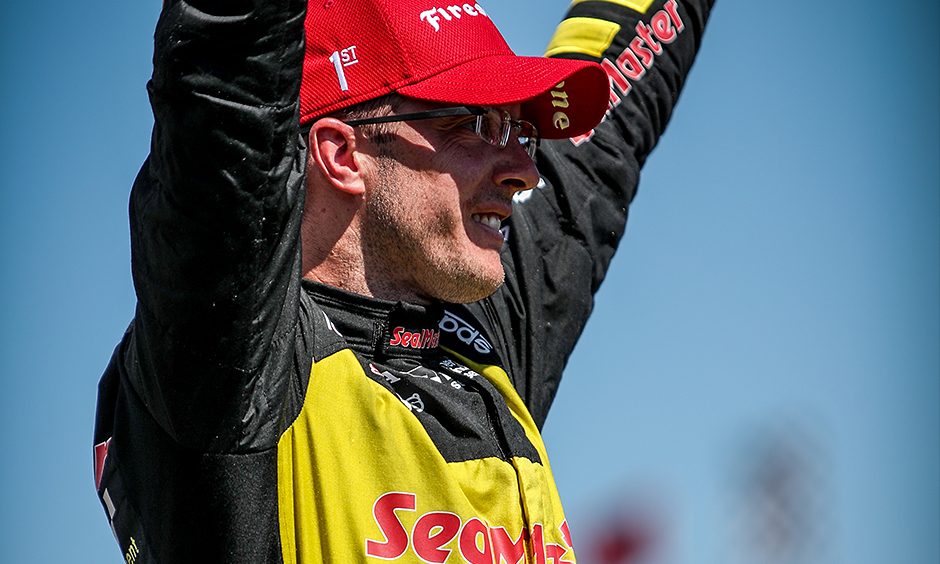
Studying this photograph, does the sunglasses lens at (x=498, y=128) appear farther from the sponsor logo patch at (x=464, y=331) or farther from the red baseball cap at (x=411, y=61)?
the sponsor logo patch at (x=464, y=331)

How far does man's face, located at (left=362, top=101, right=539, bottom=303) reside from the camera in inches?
87.7

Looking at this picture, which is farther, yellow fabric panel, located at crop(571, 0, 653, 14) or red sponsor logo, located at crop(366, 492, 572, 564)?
yellow fabric panel, located at crop(571, 0, 653, 14)

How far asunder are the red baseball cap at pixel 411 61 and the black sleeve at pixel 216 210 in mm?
854

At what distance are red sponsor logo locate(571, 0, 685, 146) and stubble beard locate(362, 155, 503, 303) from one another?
102 cm

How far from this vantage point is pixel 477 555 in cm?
185

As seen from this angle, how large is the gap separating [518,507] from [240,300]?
854 mm

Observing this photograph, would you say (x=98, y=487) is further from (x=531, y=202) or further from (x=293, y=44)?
(x=531, y=202)

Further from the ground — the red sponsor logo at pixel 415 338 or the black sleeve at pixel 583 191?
the black sleeve at pixel 583 191

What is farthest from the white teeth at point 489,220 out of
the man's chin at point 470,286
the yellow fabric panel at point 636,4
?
the yellow fabric panel at point 636,4

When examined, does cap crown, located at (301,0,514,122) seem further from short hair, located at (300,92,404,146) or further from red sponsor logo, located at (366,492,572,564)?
red sponsor logo, located at (366,492,572,564)

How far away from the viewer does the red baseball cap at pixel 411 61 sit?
225 centimetres

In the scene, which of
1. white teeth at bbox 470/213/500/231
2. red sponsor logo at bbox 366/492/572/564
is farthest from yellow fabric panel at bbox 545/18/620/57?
red sponsor logo at bbox 366/492/572/564

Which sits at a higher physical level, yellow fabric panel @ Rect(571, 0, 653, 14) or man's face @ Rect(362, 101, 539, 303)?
yellow fabric panel @ Rect(571, 0, 653, 14)

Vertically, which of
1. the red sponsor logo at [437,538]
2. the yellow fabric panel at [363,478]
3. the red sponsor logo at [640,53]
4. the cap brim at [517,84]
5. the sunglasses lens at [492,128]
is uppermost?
the red sponsor logo at [640,53]
